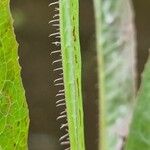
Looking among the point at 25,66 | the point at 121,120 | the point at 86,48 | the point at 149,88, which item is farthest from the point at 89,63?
Result: the point at 149,88

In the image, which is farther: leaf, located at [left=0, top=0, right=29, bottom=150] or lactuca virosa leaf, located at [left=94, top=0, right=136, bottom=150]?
lactuca virosa leaf, located at [left=94, top=0, right=136, bottom=150]

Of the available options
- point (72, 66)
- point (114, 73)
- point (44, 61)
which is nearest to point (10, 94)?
point (72, 66)

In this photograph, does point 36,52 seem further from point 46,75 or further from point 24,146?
point 24,146

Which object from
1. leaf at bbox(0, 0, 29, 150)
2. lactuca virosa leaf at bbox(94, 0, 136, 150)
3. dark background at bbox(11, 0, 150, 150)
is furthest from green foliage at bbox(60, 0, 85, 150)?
dark background at bbox(11, 0, 150, 150)

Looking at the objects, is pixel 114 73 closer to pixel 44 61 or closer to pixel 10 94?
pixel 10 94

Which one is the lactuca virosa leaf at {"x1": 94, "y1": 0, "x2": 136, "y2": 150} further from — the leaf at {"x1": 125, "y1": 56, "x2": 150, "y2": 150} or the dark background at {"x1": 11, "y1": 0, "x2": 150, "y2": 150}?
the dark background at {"x1": 11, "y1": 0, "x2": 150, "y2": 150}

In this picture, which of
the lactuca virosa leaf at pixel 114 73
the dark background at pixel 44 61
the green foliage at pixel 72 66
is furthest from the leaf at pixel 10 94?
the dark background at pixel 44 61

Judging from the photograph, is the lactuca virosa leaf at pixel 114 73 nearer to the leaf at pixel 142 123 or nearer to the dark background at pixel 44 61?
the leaf at pixel 142 123
